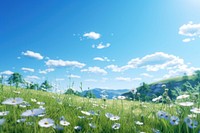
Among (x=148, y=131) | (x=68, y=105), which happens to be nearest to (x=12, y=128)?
(x=148, y=131)

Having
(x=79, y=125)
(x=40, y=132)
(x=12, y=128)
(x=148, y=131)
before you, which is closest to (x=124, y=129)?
(x=148, y=131)

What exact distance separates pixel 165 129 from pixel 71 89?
160 inches

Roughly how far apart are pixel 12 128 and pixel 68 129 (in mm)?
877

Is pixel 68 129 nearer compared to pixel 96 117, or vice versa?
pixel 68 129

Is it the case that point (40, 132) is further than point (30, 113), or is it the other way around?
point (40, 132)

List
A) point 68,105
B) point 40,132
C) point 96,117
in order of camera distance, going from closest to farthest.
Answer: point 40,132 → point 96,117 → point 68,105

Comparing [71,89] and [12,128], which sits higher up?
[71,89]

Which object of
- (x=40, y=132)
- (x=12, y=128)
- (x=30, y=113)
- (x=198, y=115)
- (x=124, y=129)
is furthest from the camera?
(x=198, y=115)

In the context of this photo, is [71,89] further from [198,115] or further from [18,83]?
[198,115]

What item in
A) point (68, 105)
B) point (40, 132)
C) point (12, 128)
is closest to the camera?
point (40, 132)

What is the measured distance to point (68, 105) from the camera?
7258 mm

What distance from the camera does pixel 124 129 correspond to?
15.7ft

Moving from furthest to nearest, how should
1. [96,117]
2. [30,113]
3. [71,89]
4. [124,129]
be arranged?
[71,89] → [96,117] → [124,129] → [30,113]

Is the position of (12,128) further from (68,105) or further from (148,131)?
(68,105)
